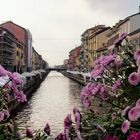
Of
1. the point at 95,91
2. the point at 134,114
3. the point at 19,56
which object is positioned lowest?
the point at 134,114

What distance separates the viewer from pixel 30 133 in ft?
13.4

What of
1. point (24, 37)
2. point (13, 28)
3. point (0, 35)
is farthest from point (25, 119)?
point (24, 37)

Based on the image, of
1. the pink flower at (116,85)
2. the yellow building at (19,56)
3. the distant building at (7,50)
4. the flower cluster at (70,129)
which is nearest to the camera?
the flower cluster at (70,129)

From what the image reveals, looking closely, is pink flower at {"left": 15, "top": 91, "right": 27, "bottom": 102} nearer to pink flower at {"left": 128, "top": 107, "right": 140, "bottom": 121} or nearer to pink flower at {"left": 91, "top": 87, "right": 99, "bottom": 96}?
pink flower at {"left": 91, "top": 87, "right": 99, "bottom": 96}

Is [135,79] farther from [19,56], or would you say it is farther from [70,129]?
[19,56]

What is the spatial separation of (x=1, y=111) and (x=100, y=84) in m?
0.80

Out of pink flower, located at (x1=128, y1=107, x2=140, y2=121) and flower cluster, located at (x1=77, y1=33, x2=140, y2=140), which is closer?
pink flower, located at (x1=128, y1=107, x2=140, y2=121)

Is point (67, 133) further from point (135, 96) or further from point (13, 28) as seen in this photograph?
point (13, 28)

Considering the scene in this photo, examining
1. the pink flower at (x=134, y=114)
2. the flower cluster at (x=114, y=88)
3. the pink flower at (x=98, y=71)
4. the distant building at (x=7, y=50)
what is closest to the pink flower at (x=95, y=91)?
the flower cluster at (x=114, y=88)

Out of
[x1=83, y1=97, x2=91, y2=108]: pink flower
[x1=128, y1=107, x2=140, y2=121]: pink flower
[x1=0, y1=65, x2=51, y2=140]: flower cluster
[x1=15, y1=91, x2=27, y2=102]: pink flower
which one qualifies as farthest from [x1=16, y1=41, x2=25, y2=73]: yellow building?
[x1=128, y1=107, x2=140, y2=121]: pink flower

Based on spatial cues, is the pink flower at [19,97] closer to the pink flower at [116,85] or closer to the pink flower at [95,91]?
the pink flower at [95,91]

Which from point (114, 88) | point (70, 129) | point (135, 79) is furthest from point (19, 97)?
point (135, 79)

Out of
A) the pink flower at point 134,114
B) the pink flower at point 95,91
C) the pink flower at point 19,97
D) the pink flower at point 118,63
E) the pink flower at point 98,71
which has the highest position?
the pink flower at point 118,63

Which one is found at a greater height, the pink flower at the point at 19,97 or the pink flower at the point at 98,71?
the pink flower at the point at 98,71
